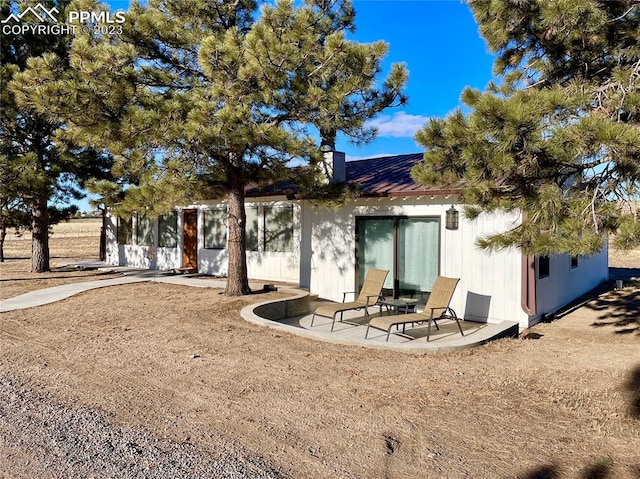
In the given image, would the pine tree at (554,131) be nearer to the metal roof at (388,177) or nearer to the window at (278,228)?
the metal roof at (388,177)

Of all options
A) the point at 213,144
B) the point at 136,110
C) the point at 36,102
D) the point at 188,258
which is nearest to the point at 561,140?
the point at 213,144

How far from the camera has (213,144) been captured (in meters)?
8.12

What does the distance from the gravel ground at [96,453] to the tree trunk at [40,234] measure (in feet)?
43.0

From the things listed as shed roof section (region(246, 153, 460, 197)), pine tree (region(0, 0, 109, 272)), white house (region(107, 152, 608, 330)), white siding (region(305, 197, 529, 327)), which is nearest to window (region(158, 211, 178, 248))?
white house (region(107, 152, 608, 330))

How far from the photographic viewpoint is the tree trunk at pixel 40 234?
15430 mm

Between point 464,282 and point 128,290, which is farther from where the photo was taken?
point 128,290

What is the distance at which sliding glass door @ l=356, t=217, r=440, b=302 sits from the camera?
29.5 feet

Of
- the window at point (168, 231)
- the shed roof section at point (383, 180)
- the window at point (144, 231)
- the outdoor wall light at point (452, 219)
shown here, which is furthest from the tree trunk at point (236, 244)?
the window at point (144, 231)

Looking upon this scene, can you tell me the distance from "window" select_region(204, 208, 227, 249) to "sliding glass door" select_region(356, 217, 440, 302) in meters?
5.82

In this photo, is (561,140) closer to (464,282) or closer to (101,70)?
(464,282)

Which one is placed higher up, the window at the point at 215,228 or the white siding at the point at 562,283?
the window at the point at 215,228

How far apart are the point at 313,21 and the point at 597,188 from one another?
19.7 feet

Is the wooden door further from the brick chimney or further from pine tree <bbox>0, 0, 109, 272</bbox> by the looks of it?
the brick chimney

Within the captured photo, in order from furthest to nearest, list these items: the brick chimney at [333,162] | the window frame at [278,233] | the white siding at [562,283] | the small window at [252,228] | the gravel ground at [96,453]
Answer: the small window at [252,228]
the window frame at [278,233]
the brick chimney at [333,162]
the white siding at [562,283]
the gravel ground at [96,453]
